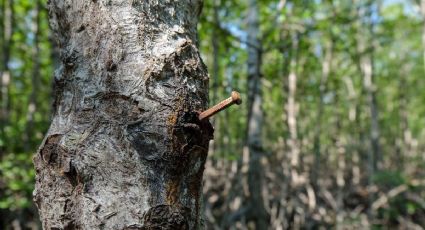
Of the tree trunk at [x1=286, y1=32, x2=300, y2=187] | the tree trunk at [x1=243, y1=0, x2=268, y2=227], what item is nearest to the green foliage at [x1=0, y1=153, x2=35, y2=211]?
the tree trunk at [x1=243, y1=0, x2=268, y2=227]

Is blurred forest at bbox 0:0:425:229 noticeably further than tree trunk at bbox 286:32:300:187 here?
No

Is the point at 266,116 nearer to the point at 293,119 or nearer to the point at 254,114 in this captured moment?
the point at 293,119

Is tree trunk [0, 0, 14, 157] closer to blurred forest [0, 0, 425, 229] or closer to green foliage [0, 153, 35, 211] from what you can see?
blurred forest [0, 0, 425, 229]

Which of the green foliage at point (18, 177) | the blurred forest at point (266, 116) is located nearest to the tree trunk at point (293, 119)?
the blurred forest at point (266, 116)

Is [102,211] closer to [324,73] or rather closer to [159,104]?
→ [159,104]

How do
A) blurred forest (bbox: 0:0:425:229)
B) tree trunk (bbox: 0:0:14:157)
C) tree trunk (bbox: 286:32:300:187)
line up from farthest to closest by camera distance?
1. tree trunk (bbox: 286:32:300:187)
2. tree trunk (bbox: 0:0:14:157)
3. blurred forest (bbox: 0:0:425:229)

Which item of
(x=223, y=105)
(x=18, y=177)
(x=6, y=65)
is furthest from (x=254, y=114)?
(x=223, y=105)
